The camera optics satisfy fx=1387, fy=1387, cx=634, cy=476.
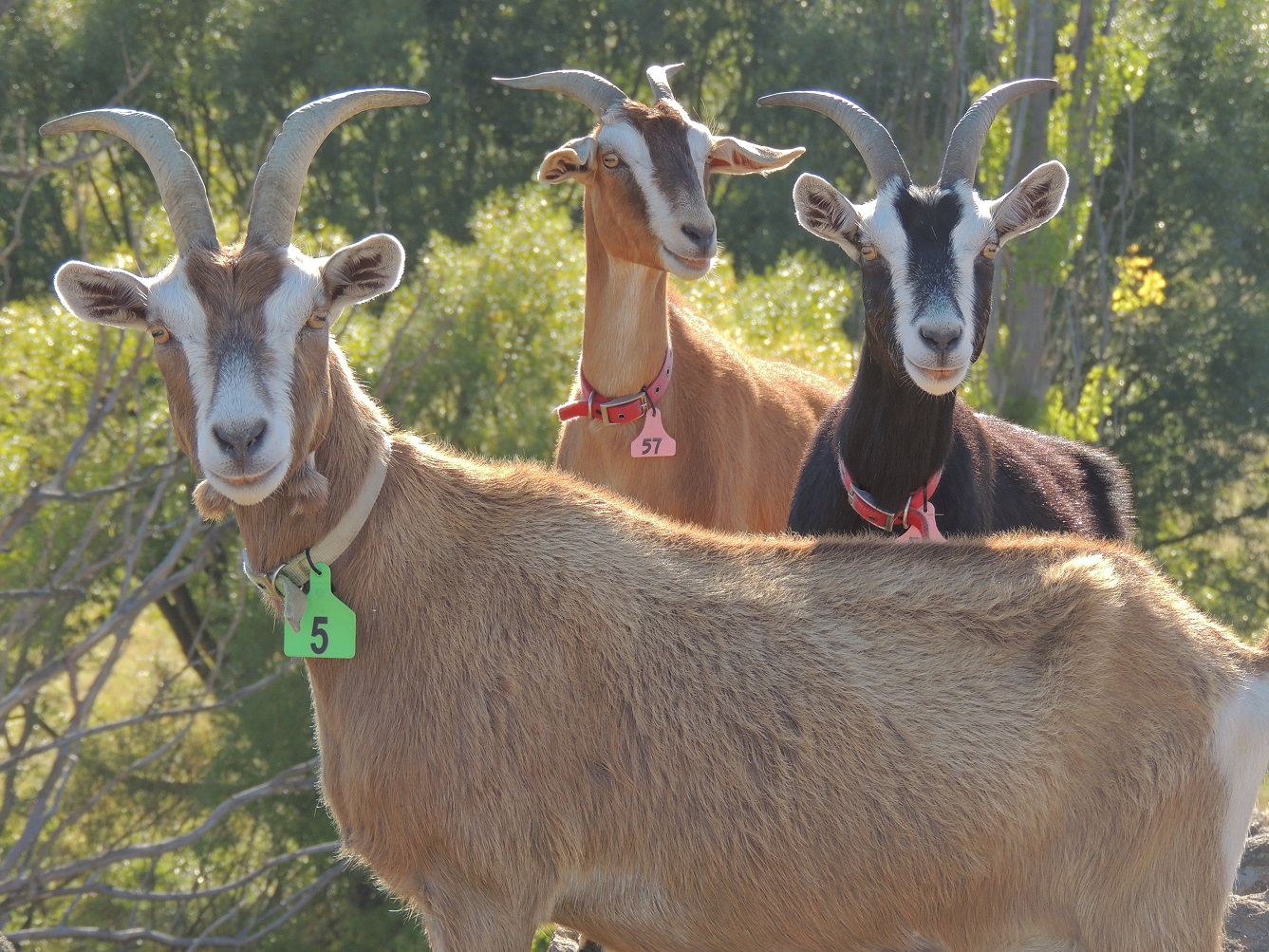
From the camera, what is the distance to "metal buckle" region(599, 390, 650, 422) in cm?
607

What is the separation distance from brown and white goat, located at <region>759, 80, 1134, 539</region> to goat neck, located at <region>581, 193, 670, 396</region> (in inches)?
35.1

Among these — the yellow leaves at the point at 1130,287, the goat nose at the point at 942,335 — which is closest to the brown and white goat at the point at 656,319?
the goat nose at the point at 942,335

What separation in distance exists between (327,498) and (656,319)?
2.61 metres

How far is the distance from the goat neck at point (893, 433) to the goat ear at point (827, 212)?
40cm

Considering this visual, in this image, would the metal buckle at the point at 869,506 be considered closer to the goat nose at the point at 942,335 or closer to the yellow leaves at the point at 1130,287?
the goat nose at the point at 942,335

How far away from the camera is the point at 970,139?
5188mm

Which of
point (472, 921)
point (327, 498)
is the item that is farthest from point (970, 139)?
point (472, 921)

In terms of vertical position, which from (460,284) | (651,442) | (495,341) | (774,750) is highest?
(651,442)

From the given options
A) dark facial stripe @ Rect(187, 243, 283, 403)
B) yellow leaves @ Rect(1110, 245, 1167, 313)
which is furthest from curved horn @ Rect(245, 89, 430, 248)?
yellow leaves @ Rect(1110, 245, 1167, 313)

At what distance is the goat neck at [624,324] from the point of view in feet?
19.9

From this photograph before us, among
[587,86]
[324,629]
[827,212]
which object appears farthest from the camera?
[587,86]

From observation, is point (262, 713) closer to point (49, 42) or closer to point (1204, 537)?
point (49, 42)

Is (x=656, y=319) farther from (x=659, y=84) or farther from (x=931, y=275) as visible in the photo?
(x=931, y=275)

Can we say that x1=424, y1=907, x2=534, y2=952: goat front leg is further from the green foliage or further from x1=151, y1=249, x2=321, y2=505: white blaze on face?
the green foliage
